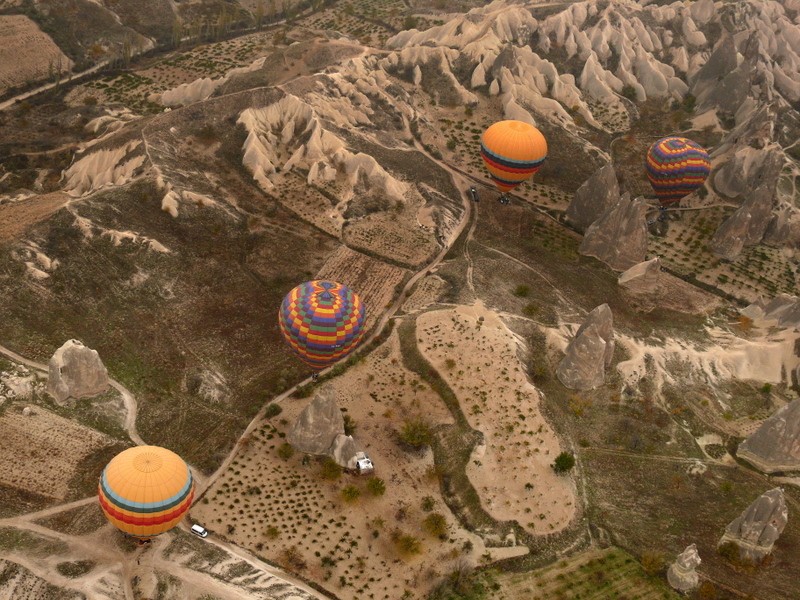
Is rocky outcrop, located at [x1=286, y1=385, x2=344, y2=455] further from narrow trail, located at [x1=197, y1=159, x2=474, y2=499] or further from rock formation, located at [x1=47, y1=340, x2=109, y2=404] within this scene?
rock formation, located at [x1=47, y1=340, x2=109, y2=404]

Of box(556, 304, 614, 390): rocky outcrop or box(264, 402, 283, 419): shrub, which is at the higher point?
box(556, 304, 614, 390): rocky outcrop


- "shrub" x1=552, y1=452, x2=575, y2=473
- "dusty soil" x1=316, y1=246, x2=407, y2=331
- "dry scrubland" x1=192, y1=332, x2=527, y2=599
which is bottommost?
"dry scrubland" x1=192, y1=332, x2=527, y2=599

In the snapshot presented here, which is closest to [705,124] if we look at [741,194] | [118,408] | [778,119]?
[778,119]

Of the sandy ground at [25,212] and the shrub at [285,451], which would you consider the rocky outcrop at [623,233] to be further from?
the sandy ground at [25,212]

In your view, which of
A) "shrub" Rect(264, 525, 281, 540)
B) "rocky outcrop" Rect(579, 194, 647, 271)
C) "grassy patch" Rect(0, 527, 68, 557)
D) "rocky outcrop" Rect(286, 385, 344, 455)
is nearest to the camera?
"grassy patch" Rect(0, 527, 68, 557)

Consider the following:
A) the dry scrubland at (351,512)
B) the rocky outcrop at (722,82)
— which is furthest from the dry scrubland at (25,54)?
the rocky outcrop at (722,82)

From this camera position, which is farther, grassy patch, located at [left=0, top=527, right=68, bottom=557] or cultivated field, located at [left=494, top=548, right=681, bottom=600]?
cultivated field, located at [left=494, top=548, right=681, bottom=600]

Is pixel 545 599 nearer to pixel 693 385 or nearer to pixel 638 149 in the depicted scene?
pixel 693 385

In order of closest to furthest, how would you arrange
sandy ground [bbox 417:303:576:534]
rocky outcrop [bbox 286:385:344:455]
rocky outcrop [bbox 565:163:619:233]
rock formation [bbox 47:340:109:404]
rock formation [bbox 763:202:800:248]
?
1. sandy ground [bbox 417:303:576:534]
2. rocky outcrop [bbox 286:385:344:455]
3. rock formation [bbox 47:340:109:404]
4. rocky outcrop [bbox 565:163:619:233]
5. rock formation [bbox 763:202:800:248]

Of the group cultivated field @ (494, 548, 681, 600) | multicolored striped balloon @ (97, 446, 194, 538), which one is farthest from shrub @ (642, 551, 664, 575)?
multicolored striped balloon @ (97, 446, 194, 538)
